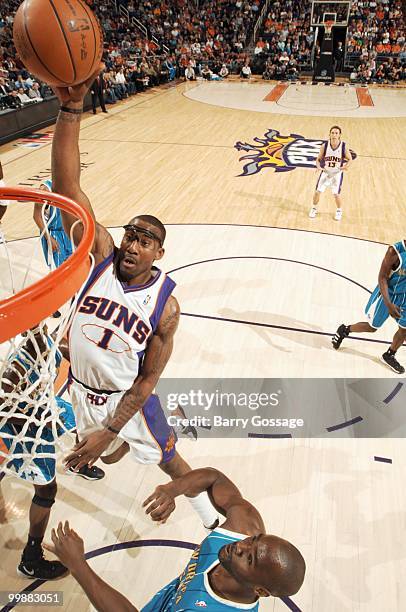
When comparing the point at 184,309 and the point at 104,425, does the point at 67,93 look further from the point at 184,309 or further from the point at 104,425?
the point at 184,309

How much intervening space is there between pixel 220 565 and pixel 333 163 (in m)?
6.15

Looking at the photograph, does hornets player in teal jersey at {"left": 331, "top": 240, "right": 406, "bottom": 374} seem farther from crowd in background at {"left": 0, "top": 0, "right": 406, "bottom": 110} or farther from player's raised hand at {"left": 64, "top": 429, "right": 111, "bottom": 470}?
crowd in background at {"left": 0, "top": 0, "right": 406, "bottom": 110}

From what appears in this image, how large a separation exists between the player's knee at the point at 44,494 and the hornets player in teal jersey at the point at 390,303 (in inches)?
112

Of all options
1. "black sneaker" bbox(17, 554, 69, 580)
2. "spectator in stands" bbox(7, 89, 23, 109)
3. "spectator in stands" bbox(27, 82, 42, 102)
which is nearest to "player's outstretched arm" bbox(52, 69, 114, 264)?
"black sneaker" bbox(17, 554, 69, 580)

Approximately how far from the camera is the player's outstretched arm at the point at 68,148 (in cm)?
232

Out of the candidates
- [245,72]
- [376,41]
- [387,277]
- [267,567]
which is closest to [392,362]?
[387,277]

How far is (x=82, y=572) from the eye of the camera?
1.79 meters

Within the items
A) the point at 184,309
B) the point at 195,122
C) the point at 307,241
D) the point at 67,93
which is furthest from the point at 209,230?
the point at 195,122

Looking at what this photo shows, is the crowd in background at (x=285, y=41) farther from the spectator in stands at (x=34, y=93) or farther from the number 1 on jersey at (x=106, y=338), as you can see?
the number 1 on jersey at (x=106, y=338)

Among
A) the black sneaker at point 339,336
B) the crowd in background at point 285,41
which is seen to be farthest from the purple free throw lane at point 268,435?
the crowd in background at point 285,41

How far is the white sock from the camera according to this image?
8.78 ft

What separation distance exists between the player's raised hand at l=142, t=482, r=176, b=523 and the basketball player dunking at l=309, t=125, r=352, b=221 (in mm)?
5762

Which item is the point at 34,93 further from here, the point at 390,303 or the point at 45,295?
the point at 45,295

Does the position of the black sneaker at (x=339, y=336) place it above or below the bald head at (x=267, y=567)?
below
